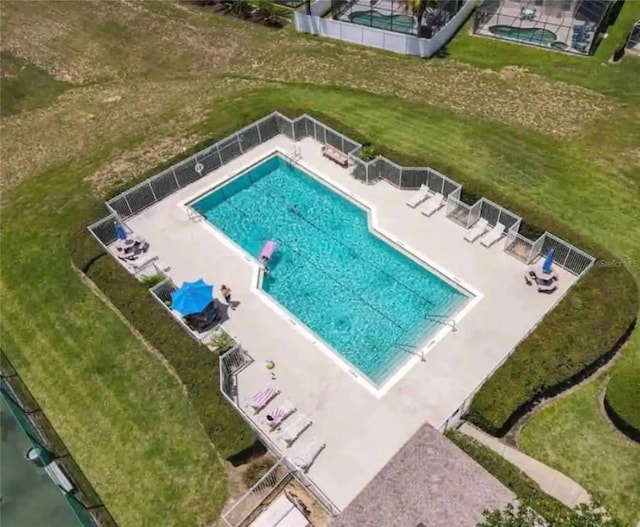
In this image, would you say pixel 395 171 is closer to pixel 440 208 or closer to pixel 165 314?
pixel 440 208

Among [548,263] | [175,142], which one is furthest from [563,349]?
[175,142]

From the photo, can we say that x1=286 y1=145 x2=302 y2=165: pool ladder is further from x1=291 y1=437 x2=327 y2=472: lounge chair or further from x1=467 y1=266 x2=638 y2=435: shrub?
x1=291 y1=437 x2=327 y2=472: lounge chair

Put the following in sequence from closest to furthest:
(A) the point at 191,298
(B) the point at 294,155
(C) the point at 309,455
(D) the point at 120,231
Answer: (C) the point at 309,455 → (A) the point at 191,298 → (D) the point at 120,231 → (B) the point at 294,155

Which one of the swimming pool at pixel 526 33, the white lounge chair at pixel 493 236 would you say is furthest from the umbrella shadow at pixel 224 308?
the swimming pool at pixel 526 33

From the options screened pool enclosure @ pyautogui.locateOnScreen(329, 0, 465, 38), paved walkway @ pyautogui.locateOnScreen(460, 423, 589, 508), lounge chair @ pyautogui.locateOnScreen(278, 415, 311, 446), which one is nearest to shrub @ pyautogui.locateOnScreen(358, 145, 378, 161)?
lounge chair @ pyautogui.locateOnScreen(278, 415, 311, 446)

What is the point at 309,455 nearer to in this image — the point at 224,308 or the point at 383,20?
the point at 224,308

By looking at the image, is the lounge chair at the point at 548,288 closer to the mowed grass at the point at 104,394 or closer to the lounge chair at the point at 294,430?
the lounge chair at the point at 294,430

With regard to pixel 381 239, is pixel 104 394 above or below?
below

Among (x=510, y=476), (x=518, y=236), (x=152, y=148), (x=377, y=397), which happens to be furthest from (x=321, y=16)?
(x=510, y=476)
